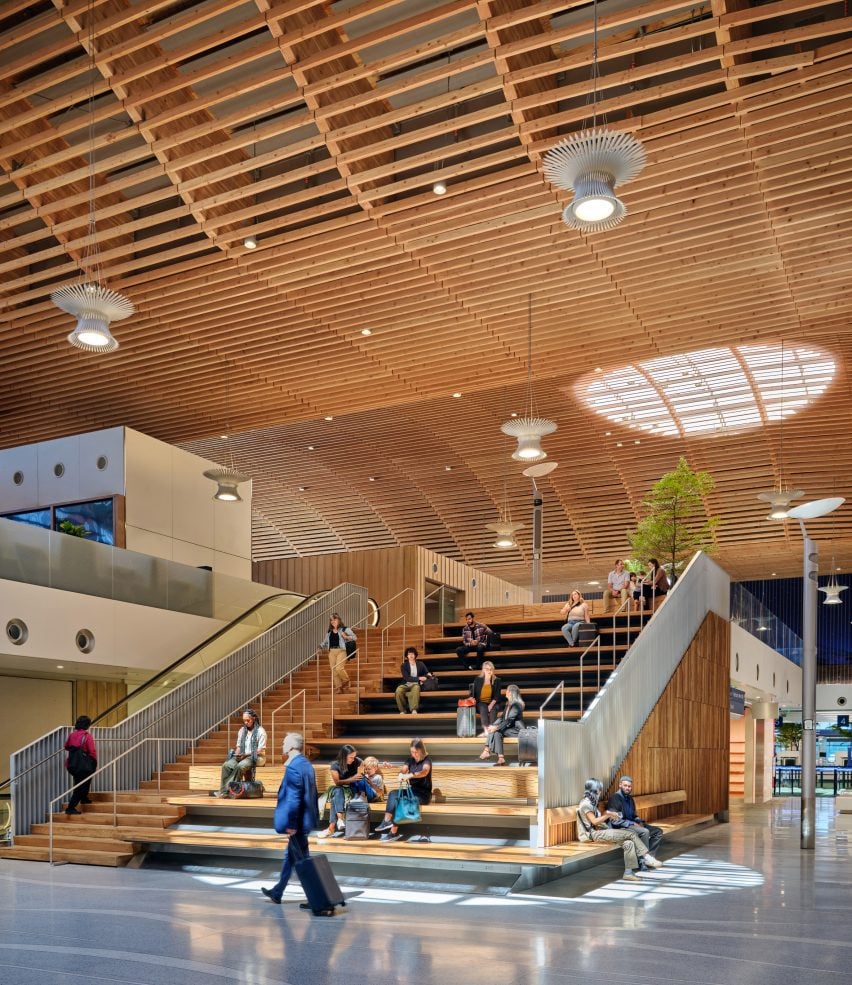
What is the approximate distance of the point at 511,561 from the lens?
31422 mm

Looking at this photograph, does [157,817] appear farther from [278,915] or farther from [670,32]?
[670,32]

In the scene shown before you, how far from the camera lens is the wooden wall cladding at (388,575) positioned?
894 inches

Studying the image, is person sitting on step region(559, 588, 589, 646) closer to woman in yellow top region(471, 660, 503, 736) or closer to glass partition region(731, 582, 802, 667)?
woman in yellow top region(471, 660, 503, 736)

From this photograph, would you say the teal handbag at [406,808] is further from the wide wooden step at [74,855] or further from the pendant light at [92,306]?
the pendant light at [92,306]

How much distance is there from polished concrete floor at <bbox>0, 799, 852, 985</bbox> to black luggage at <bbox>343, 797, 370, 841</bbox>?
0.90 m

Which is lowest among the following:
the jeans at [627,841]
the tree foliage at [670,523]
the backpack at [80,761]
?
the jeans at [627,841]

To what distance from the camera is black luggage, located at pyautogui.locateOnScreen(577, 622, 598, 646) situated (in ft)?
47.4

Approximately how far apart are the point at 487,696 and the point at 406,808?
2.63 metres

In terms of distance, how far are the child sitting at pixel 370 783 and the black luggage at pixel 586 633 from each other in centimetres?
466

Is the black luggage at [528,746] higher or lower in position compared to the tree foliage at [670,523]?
lower

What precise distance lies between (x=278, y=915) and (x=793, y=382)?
18538 millimetres

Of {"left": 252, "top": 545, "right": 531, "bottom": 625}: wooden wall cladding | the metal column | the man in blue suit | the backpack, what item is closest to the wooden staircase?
the backpack

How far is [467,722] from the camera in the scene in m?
12.3

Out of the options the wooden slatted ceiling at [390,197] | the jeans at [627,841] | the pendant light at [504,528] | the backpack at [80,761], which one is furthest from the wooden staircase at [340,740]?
the pendant light at [504,528]
